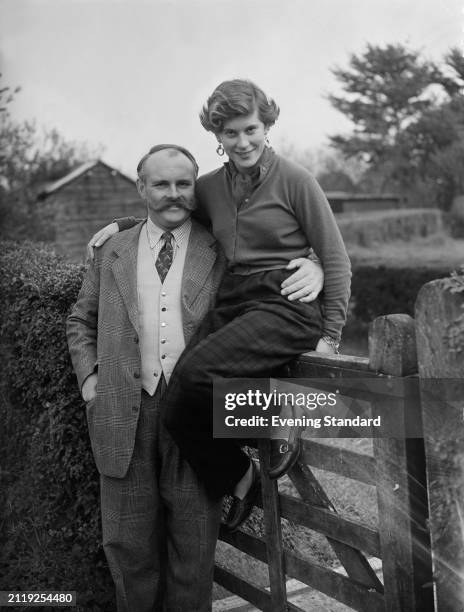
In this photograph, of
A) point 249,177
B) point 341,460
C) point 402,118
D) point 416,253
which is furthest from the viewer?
point 402,118

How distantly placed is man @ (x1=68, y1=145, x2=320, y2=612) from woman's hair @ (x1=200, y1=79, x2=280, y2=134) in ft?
0.86

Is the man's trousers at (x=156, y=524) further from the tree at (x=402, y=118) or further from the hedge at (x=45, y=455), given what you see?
the tree at (x=402, y=118)

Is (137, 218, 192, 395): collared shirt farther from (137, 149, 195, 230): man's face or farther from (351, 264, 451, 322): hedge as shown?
(351, 264, 451, 322): hedge

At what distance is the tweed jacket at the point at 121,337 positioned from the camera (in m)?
2.88

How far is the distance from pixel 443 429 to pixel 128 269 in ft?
4.67

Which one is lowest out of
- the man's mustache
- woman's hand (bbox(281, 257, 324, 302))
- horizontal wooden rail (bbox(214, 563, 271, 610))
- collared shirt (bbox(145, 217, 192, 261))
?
horizontal wooden rail (bbox(214, 563, 271, 610))

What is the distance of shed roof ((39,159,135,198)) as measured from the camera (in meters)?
16.0

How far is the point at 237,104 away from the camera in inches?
106

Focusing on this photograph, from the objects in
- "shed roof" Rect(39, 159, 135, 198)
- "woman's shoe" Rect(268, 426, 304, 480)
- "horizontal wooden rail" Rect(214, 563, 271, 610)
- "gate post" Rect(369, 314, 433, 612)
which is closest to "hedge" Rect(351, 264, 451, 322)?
"shed roof" Rect(39, 159, 135, 198)

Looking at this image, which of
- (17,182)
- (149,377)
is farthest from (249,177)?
(17,182)

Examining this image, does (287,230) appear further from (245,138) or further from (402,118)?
(402,118)

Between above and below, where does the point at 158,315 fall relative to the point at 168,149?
below

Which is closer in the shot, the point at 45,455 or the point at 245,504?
the point at 245,504

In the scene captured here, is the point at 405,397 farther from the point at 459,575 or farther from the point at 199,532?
the point at 199,532
